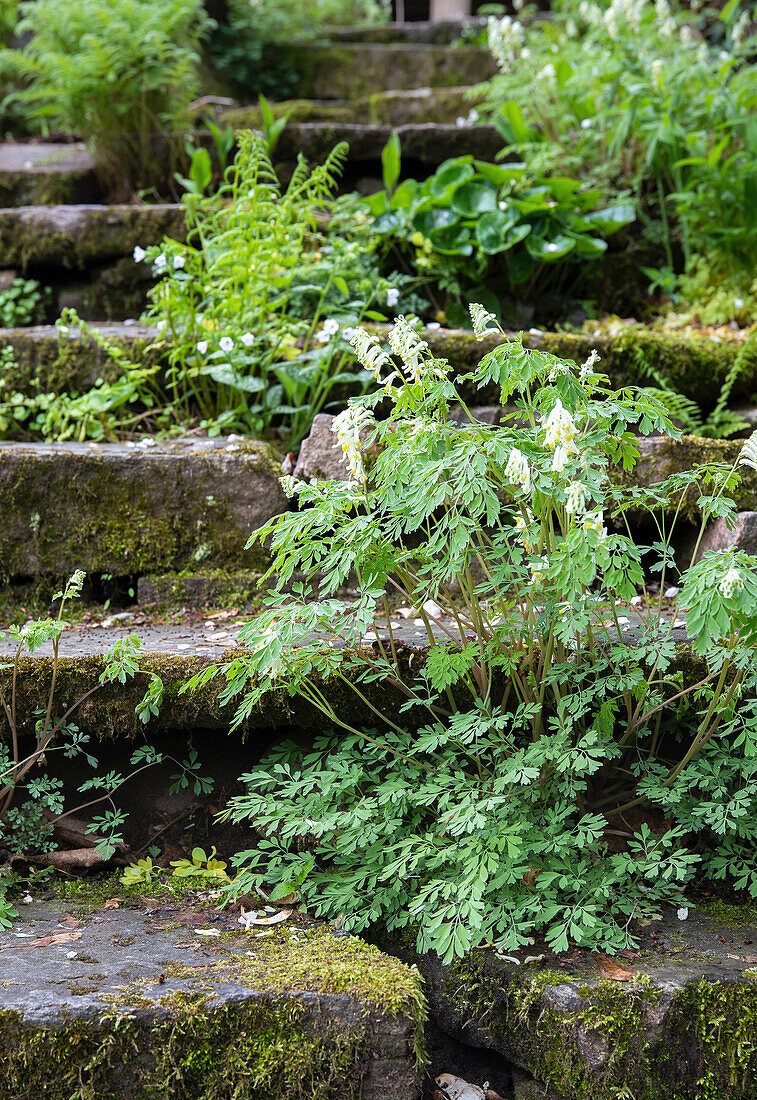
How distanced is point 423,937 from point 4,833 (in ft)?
4.17

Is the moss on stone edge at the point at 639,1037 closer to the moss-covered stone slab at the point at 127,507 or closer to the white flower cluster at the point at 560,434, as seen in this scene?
the white flower cluster at the point at 560,434

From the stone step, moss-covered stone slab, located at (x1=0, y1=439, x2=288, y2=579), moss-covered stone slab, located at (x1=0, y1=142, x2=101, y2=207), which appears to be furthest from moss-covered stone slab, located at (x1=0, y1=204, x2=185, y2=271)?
moss-covered stone slab, located at (x1=0, y1=439, x2=288, y2=579)

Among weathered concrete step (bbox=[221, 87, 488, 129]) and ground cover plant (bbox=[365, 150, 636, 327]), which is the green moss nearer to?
ground cover plant (bbox=[365, 150, 636, 327])

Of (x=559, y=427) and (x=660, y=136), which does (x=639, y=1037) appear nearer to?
(x=559, y=427)

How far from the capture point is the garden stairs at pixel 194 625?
1883mm

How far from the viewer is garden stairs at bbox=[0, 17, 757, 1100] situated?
1883 millimetres

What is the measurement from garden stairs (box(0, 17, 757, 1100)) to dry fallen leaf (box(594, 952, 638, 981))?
0.16ft

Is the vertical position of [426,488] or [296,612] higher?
[426,488]

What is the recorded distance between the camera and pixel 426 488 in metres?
1.89

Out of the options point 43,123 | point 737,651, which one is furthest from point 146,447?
point 43,123

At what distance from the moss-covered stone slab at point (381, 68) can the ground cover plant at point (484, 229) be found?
10.8 feet

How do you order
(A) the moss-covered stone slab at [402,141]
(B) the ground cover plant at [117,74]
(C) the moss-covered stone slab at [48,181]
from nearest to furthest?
(B) the ground cover plant at [117,74]
(C) the moss-covered stone slab at [48,181]
(A) the moss-covered stone slab at [402,141]

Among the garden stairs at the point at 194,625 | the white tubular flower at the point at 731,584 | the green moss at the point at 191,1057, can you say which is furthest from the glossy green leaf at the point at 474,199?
the green moss at the point at 191,1057

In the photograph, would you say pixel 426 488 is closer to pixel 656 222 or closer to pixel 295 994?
pixel 295 994
